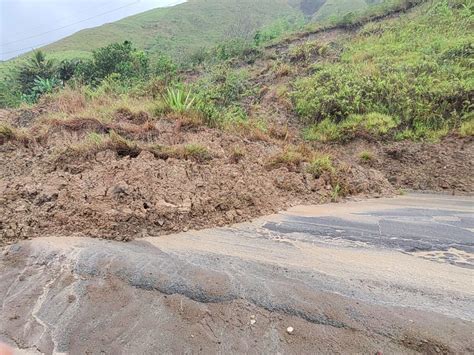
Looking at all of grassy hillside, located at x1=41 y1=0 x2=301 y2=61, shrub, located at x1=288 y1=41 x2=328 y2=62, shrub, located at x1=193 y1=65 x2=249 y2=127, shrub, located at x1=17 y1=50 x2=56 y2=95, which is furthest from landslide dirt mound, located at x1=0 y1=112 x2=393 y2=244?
grassy hillside, located at x1=41 y1=0 x2=301 y2=61

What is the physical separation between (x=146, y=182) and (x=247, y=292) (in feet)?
6.93

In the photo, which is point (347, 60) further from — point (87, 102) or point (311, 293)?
point (311, 293)

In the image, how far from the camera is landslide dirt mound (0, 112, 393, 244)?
3.93 meters

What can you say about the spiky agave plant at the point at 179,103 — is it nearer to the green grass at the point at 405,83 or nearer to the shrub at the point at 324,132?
the shrub at the point at 324,132

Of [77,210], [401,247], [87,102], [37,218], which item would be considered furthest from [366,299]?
[87,102]

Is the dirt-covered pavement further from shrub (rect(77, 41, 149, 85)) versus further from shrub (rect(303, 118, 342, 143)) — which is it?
shrub (rect(77, 41, 149, 85))

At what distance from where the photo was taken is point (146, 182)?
4430 millimetres

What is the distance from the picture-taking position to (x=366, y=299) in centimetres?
274

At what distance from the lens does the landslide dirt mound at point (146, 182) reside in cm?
393

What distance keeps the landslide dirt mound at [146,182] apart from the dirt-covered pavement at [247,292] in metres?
0.30

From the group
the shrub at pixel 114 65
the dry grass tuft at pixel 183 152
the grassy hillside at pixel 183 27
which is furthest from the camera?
the grassy hillside at pixel 183 27

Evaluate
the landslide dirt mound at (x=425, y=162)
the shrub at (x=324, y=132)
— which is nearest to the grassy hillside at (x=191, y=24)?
the shrub at (x=324, y=132)

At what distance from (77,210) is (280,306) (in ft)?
8.14

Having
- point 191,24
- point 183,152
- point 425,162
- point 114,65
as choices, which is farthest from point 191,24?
point 183,152
